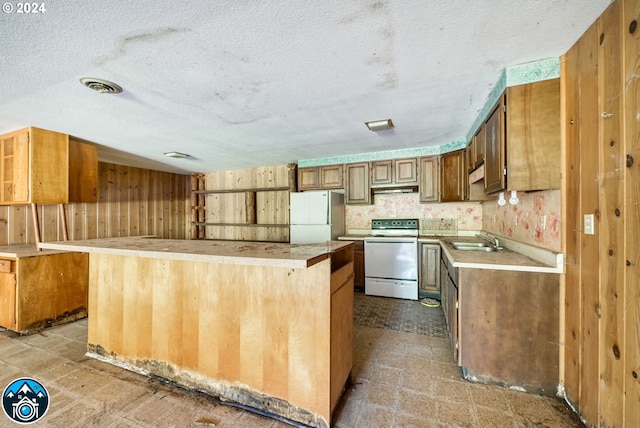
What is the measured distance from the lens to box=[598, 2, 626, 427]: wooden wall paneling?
3.93 feet

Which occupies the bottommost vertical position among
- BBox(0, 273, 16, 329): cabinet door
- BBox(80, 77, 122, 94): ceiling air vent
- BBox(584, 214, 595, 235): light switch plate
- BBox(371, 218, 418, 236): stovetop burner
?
BBox(0, 273, 16, 329): cabinet door

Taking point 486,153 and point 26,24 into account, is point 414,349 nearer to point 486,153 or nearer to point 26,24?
point 486,153

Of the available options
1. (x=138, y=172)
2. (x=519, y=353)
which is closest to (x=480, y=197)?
(x=519, y=353)

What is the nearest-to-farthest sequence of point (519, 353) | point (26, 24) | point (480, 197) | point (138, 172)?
point (26, 24) < point (519, 353) < point (480, 197) < point (138, 172)

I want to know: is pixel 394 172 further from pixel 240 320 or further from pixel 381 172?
pixel 240 320

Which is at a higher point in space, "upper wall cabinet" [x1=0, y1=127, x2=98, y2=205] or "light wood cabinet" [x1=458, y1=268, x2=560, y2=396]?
"upper wall cabinet" [x1=0, y1=127, x2=98, y2=205]

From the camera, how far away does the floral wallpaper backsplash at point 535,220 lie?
177cm

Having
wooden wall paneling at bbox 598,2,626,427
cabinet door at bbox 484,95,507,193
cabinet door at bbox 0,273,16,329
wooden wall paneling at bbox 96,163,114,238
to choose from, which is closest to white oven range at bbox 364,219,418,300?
cabinet door at bbox 484,95,507,193

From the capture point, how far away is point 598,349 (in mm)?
1332

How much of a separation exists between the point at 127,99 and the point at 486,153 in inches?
125

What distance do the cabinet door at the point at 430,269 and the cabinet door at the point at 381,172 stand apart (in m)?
1.18

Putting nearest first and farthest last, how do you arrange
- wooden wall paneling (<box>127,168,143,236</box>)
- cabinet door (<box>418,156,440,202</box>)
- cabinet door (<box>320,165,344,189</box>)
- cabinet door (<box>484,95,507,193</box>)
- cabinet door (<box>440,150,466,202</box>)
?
cabinet door (<box>484,95,507,193</box>) < cabinet door (<box>440,150,466,202</box>) < cabinet door (<box>418,156,440,202</box>) < cabinet door (<box>320,165,344,189</box>) < wooden wall paneling (<box>127,168,143,236</box>)

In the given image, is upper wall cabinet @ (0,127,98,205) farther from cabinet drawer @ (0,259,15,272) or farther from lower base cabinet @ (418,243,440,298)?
lower base cabinet @ (418,243,440,298)

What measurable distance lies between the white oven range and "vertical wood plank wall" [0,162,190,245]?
173 inches
